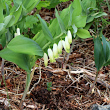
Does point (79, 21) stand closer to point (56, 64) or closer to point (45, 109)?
point (45, 109)

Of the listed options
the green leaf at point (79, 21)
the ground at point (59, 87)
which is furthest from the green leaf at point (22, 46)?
the ground at point (59, 87)

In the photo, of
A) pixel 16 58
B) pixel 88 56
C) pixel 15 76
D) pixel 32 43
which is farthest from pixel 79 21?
pixel 88 56

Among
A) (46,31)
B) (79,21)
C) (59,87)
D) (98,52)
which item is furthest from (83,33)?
(59,87)

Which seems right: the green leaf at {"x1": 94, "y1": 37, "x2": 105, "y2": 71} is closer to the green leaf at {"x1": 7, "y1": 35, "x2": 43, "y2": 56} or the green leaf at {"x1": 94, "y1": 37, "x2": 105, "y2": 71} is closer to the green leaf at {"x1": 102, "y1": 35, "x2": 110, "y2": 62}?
the green leaf at {"x1": 102, "y1": 35, "x2": 110, "y2": 62}

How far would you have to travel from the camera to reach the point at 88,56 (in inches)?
91.0

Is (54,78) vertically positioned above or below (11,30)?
below

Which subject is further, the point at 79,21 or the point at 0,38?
the point at 0,38

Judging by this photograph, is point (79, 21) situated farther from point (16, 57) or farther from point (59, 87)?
point (59, 87)

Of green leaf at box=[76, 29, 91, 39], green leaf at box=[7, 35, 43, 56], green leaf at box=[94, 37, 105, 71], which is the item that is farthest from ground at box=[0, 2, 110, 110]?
green leaf at box=[76, 29, 91, 39]

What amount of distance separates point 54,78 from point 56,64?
297 mm

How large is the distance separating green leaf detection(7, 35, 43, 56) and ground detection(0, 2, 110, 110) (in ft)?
1.81

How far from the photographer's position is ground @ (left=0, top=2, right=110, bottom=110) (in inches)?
60.9

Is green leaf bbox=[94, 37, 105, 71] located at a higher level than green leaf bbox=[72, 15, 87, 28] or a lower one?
lower

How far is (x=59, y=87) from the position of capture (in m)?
1.75
